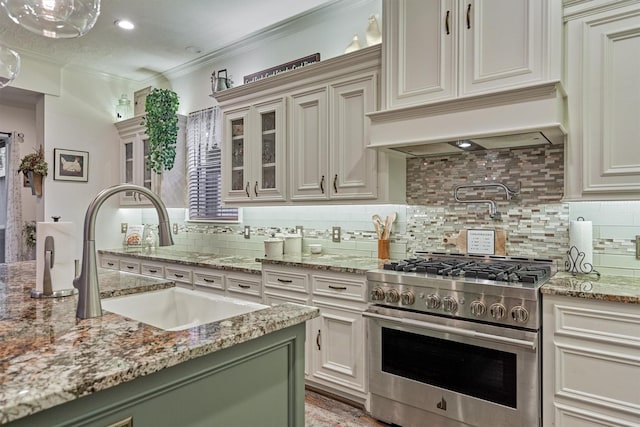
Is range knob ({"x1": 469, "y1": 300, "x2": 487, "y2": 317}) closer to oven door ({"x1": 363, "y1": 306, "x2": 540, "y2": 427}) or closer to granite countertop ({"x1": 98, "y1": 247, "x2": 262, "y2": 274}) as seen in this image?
oven door ({"x1": 363, "y1": 306, "x2": 540, "y2": 427})

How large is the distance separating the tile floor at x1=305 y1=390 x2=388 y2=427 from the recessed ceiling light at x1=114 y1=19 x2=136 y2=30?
3.47 m

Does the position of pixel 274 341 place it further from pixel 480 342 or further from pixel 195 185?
pixel 195 185

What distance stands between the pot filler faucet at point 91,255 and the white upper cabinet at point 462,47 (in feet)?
5.72

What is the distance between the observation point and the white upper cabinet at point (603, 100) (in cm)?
206

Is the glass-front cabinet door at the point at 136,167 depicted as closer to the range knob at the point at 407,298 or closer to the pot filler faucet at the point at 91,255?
the range knob at the point at 407,298

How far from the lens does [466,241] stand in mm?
2801

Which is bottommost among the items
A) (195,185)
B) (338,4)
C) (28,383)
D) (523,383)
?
(523,383)

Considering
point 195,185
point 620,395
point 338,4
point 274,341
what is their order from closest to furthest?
1. point 274,341
2. point 620,395
3. point 338,4
4. point 195,185

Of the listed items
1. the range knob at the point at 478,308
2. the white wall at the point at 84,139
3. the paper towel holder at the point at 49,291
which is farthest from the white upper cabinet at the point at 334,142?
the white wall at the point at 84,139

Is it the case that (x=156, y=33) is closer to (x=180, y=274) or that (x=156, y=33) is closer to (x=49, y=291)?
(x=180, y=274)

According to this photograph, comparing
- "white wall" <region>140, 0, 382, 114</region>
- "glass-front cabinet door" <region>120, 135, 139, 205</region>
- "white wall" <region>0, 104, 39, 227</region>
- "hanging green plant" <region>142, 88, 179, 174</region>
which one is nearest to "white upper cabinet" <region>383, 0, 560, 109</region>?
"white wall" <region>140, 0, 382, 114</region>

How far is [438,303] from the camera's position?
7.30ft

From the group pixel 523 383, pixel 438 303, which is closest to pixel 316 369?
pixel 438 303

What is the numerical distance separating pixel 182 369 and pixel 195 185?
358 cm
